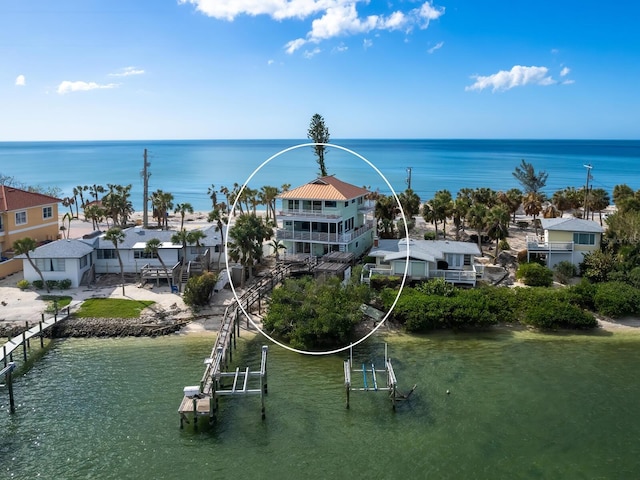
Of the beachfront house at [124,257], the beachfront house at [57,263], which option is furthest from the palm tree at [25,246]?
the beachfront house at [124,257]

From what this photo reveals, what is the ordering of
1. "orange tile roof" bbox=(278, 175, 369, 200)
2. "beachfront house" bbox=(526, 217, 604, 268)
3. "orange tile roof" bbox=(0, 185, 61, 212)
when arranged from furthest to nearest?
1. "orange tile roof" bbox=(0, 185, 61, 212)
2. "orange tile roof" bbox=(278, 175, 369, 200)
3. "beachfront house" bbox=(526, 217, 604, 268)

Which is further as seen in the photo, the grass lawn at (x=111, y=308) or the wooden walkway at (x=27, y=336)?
the grass lawn at (x=111, y=308)

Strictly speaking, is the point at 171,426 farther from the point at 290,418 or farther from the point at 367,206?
the point at 367,206

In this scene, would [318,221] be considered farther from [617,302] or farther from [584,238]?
[617,302]

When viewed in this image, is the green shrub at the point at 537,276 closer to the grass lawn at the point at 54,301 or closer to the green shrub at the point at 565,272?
the green shrub at the point at 565,272

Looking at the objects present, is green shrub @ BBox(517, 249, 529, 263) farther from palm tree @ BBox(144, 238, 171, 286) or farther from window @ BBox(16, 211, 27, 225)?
window @ BBox(16, 211, 27, 225)

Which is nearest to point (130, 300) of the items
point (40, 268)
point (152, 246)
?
point (152, 246)

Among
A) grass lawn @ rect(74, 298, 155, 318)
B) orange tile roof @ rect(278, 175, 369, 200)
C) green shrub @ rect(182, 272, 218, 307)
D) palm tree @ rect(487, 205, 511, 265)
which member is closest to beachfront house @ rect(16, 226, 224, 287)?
grass lawn @ rect(74, 298, 155, 318)
